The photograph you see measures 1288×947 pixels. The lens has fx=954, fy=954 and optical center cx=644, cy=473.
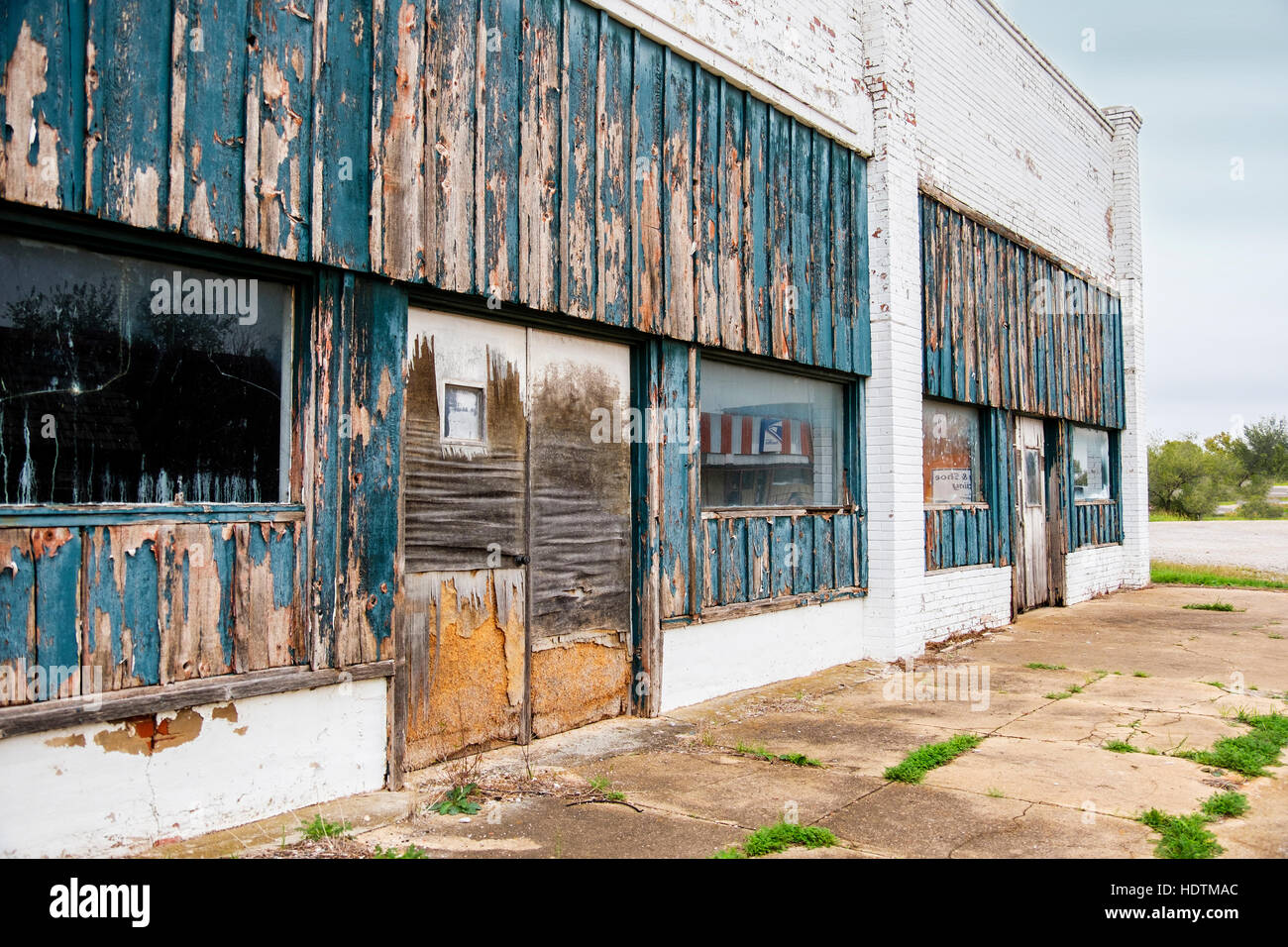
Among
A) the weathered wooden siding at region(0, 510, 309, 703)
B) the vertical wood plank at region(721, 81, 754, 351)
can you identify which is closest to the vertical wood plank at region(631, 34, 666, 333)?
the vertical wood plank at region(721, 81, 754, 351)

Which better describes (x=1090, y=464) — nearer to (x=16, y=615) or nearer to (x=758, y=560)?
Result: (x=758, y=560)

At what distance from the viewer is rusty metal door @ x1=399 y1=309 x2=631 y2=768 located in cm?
524

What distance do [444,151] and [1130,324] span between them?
48.3 feet

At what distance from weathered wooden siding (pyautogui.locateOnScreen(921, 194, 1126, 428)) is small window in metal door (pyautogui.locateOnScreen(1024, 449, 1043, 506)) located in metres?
0.61

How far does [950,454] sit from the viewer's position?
11016 millimetres

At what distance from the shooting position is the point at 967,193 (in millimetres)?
11180

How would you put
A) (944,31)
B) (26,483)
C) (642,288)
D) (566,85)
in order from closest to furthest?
1. (26,483)
2. (566,85)
3. (642,288)
4. (944,31)

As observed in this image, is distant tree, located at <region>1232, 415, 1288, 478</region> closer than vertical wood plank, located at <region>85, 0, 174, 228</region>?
No

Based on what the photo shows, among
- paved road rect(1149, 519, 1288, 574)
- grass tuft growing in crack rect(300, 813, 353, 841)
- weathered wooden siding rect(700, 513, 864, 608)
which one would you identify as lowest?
grass tuft growing in crack rect(300, 813, 353, 841)

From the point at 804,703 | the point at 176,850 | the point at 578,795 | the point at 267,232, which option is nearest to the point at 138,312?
the point at 267,232

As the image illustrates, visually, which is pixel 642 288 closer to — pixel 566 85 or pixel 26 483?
pixel 566 85

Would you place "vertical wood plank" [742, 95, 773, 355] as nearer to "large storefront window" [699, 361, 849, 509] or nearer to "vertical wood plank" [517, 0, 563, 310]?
"large storefront window" [699, 361, 849, 509]

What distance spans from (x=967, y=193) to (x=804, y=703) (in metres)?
6.88

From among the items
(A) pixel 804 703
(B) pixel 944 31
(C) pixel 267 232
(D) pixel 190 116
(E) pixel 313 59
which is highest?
(B) pixel 944 31
